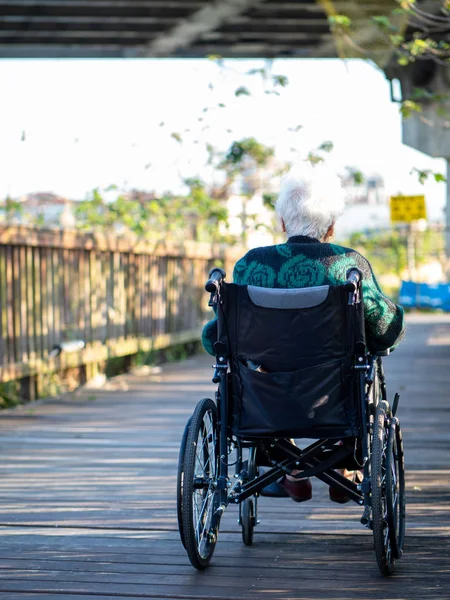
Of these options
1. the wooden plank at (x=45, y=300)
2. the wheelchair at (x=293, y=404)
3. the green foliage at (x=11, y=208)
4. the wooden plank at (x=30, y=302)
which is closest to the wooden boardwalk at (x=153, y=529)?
the wheelchair at (x=293, y=404)

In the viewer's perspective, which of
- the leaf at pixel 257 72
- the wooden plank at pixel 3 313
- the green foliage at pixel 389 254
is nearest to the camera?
the wooden plank at pixel 3 313

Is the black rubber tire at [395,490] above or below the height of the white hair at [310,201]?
below

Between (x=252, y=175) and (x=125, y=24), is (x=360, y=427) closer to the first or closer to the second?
(x=252, y=175)

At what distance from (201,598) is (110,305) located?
257 inches

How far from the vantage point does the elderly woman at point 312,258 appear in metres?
3.75

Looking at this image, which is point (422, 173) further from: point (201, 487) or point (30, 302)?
point (201, 487)

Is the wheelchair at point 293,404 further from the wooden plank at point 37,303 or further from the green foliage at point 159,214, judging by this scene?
the green foliage at point 159,214

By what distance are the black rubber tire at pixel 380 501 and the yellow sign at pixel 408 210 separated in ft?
52.3

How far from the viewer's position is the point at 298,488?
4.07m

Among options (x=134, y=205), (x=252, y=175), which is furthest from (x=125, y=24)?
(x=134, y=205)

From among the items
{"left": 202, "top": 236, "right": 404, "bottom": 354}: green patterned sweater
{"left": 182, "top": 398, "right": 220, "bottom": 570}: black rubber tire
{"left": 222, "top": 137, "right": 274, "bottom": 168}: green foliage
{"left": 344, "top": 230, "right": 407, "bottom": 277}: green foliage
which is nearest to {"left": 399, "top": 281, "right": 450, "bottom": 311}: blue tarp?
{"left": 344, "top": 230, "right": 407, "bottom": 277}: green foliage

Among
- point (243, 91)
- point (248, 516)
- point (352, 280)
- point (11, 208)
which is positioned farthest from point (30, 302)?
point (352, 280)

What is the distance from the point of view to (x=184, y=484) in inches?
138

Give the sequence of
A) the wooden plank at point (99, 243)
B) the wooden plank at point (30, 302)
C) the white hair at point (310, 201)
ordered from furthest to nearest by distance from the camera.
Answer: the wooden plank at point (30, 302)
the wooden plank at point (99, 243)
the white hair at point (310, 201)
